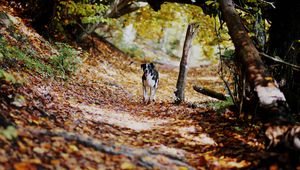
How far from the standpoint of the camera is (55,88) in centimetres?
827

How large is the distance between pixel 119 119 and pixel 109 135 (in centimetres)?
155

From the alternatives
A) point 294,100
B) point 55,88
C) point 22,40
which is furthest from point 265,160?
point 22,40

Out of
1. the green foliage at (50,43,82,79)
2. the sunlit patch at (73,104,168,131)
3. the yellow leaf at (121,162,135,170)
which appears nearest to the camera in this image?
the yellow leaf at (121,162,135,170)

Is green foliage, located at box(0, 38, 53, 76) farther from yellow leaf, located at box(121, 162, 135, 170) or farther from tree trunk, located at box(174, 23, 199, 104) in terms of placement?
tree trunk, located at box(174, 23, 199, 104)

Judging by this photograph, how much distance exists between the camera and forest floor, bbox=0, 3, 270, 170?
13.1 feet

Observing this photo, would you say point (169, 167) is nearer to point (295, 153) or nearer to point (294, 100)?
point (295, 153)

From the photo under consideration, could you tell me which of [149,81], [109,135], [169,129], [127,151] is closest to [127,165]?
[127,151]

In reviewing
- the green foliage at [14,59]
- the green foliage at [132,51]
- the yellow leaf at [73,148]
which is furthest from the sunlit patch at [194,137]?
the green foliage at [132,51]

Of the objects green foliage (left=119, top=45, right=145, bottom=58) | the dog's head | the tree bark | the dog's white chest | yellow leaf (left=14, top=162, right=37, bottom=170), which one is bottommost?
green foliage (left=119, top=45, right=145, bottom=58)

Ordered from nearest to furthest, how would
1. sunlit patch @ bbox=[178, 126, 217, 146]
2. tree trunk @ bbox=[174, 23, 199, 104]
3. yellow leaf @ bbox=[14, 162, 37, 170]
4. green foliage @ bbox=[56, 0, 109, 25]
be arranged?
1. yellow leaf @ bbox=[14, 162, 37, 170]
2. sunlit patch @ bbox=[178, 126, 217, 146]
3. tree trunk @ bbox=[174, 23, 199, 104]
4. green foliage @ bbox=[56, 0, 109, 25]

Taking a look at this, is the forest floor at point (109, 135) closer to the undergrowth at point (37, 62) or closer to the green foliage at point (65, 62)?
the undergrowth at point (37, 62)

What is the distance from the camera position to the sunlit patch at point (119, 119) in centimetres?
658

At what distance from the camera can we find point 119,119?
7066 millimetres

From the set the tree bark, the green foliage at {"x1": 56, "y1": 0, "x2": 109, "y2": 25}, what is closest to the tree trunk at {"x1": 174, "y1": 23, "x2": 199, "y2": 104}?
the green foliage at {"x1": 56, "y1": 0, "x2": 109, "y2": 25}
